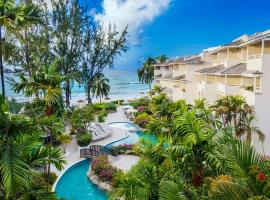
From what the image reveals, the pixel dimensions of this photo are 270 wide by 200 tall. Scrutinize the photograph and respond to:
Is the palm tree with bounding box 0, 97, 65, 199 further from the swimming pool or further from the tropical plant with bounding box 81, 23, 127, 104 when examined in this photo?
the tropical plant with bounding box 81, 23, 127, 104

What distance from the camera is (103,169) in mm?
18766

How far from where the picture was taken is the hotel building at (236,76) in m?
19.5

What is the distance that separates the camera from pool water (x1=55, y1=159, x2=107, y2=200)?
54.5ft

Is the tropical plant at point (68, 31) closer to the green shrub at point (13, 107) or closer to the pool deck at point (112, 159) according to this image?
the pool deck at point (112, 159)

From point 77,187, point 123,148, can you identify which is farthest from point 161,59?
point 77,187

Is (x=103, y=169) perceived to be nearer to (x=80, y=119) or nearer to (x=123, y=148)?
(x=123, y=148)

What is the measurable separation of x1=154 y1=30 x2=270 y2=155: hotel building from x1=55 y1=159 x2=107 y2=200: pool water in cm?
1193

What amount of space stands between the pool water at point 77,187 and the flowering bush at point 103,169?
0.78m

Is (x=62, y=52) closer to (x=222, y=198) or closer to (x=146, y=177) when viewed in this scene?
(x=146, y=177)

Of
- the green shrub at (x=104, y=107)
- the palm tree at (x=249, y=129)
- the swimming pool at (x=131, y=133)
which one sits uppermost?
the palm tree at (x=249, y=129)

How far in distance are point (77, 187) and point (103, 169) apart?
6.58 feet

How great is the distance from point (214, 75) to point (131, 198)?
2369cm

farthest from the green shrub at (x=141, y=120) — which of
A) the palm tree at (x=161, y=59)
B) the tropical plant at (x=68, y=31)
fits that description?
the palm tree at (x=161, y=59)

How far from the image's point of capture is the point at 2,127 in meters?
5.99
